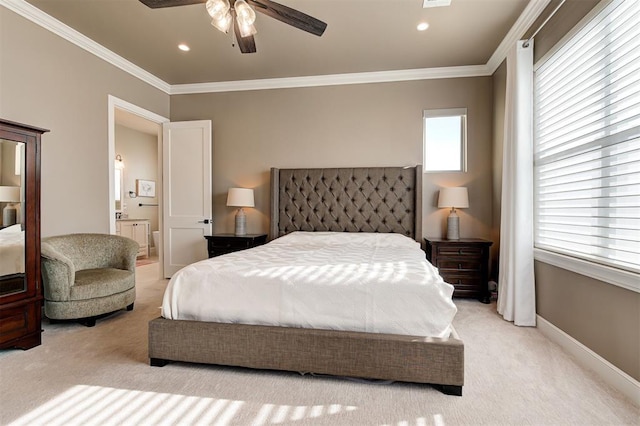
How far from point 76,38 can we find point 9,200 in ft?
6.65

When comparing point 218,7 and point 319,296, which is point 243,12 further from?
point 319,296

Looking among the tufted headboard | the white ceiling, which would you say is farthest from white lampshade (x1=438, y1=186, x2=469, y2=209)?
the white ceiling

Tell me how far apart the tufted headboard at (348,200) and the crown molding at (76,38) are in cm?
213

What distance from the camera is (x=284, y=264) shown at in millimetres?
2316

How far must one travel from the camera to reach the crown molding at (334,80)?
4.06m

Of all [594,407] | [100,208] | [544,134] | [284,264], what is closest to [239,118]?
[100,208]

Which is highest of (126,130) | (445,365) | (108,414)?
(126,130)

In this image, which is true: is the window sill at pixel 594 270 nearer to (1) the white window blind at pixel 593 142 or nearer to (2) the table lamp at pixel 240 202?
(1) the white window blind at pixel 593 142

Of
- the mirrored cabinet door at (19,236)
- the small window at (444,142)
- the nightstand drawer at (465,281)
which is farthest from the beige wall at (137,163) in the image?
the nightstand drawer at (465,281)

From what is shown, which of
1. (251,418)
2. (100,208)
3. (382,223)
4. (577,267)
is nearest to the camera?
(251,418)

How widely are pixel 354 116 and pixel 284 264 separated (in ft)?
8.95

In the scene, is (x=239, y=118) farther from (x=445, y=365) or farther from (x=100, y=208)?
(x=445, y=365)

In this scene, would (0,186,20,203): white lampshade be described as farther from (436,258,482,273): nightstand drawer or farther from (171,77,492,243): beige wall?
(436,258,482,273): nightstand drawer

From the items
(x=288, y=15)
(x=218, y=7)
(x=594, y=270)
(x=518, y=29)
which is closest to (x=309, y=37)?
(x=288, y=15)
